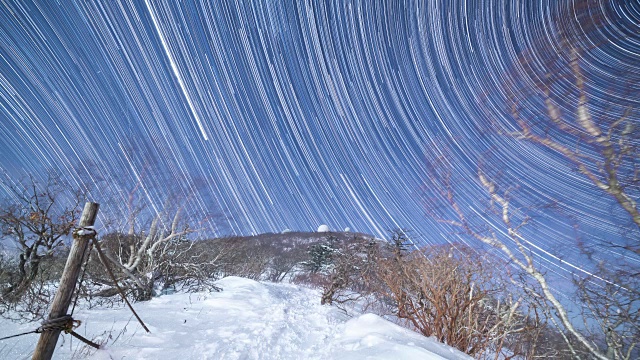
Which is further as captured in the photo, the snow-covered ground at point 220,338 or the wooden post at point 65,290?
the snow-covered ground at point 220,338

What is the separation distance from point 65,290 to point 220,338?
11.4 ft

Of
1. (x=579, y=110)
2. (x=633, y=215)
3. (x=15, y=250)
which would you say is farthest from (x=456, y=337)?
(x=15, y=250)

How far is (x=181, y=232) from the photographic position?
12.1m

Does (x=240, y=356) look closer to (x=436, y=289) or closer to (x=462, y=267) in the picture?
(x=436, y=289)

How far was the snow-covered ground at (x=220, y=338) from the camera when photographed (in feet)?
13.3

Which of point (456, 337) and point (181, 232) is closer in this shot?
point (456, 337)

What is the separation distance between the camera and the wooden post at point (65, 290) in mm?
2703

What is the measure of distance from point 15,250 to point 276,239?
95403 millimetres

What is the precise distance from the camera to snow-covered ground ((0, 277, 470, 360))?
4.04m

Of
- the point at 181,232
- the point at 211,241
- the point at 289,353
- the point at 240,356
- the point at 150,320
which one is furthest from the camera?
the point at 211,241

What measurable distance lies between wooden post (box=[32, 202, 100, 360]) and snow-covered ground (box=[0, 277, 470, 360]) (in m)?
1.12

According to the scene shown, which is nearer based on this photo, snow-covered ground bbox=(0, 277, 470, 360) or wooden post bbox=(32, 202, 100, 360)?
wooden post bbox=(32, 202, 100, 360)

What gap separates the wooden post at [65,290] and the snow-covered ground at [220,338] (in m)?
1.12

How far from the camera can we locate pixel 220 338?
17.8 feet
